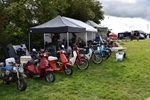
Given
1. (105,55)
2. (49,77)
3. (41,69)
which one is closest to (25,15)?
(105,55)

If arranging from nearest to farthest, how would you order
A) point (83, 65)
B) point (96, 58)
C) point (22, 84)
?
1. point (22, 84)
2. point (83, 65)
3. point (96, 58)

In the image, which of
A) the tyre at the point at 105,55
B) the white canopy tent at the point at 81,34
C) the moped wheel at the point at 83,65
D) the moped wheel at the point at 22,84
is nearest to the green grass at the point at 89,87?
the moped wheel at the point at 22,84

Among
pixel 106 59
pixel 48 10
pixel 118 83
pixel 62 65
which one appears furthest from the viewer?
pixel 48 10

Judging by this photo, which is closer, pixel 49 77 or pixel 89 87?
pixel 89 87

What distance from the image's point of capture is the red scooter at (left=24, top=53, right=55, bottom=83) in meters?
5.89

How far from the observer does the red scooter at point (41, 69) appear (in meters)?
5.89

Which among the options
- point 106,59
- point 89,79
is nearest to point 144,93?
point 89,79

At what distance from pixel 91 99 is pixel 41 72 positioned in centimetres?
210

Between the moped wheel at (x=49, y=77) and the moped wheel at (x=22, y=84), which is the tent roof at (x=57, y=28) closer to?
the moped wheel at (x=49, y=77)

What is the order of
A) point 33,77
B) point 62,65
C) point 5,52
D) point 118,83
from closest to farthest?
point 118,83
point 33,77
point 62,65
point 5,52

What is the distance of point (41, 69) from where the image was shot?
5969mm

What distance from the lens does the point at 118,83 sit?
5770 mm

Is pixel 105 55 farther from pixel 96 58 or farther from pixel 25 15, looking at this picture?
pixel 25 15

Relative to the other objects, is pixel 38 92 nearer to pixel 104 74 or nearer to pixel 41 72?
pixel 41 72
